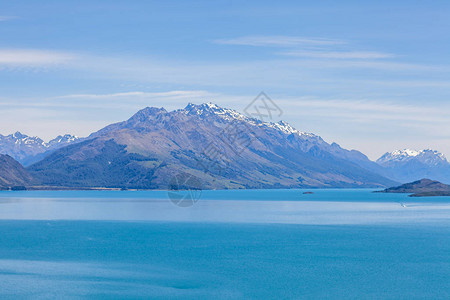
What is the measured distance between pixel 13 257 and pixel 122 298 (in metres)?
34.2

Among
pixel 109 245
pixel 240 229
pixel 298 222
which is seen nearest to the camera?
pixel 109 245

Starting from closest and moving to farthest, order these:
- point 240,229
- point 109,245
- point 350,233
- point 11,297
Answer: point 11,297, point 109,245, point 350,233, point 240,229

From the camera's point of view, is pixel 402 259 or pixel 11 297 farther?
pixel 402 259

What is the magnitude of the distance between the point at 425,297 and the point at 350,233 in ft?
197

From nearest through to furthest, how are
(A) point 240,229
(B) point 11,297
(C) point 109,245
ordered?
1. (B) point 11,297
2. (C) point 109,245
3. (A) point 240,229

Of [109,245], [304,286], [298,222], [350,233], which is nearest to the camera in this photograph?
[304,286]

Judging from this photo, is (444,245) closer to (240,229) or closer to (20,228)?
(240,229)

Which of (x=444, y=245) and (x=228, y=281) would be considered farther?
(x=444, y=245)

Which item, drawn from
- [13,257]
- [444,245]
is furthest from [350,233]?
[13,257]

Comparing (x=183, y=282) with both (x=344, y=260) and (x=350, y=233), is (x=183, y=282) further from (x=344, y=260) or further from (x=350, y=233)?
(x=350, y=233)

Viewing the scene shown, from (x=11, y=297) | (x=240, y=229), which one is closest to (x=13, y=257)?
(x=11, y=297)

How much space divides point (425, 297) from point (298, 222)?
89.9 meters

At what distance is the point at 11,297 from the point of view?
60031 millimetres

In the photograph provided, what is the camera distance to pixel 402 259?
85.6 m
